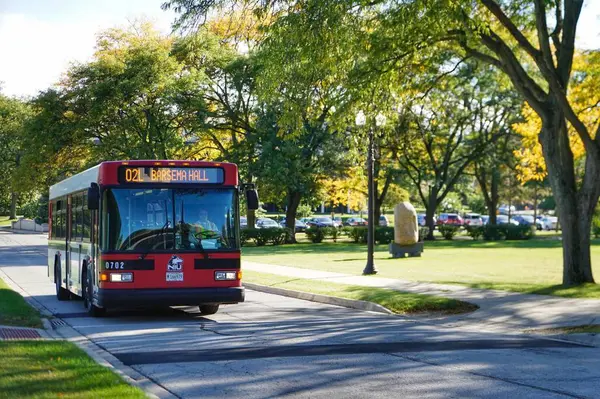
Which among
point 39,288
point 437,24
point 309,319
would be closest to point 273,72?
point 437,24

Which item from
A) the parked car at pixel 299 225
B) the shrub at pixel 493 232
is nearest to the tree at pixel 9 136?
the parked car at pixel 299 225

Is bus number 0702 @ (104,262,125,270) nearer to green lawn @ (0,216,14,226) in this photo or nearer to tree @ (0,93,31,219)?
tree @ (0,93,31,219)

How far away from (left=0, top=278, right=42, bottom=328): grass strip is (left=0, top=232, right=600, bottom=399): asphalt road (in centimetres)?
71

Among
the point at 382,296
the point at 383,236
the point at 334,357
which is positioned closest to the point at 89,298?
the point at 382,296

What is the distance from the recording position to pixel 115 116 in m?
50.7

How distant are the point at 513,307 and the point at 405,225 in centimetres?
1981

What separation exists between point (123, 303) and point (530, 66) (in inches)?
1300

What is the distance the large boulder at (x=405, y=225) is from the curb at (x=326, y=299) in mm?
13996

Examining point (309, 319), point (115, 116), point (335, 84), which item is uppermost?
point (115, 116)

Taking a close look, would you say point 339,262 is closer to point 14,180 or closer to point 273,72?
point 273,72

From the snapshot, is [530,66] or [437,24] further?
[530,66]

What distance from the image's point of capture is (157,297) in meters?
15.4

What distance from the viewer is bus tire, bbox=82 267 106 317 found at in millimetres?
16734

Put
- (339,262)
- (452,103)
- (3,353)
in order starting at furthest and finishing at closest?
(452,103), (339,262), (3,353)
